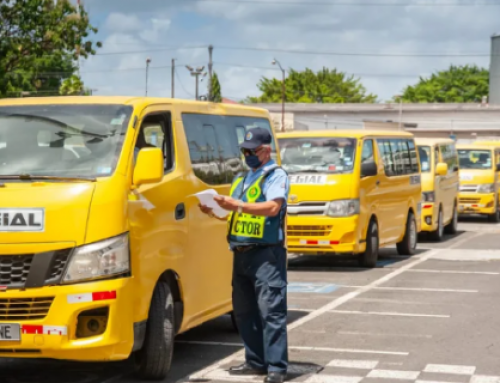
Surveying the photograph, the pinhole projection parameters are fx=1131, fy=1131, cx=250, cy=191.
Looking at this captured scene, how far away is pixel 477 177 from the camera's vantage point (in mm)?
29938

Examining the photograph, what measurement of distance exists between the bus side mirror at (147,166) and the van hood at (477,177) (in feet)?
75.3

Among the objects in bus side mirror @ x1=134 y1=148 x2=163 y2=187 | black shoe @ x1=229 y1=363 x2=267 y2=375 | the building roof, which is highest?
the building roof

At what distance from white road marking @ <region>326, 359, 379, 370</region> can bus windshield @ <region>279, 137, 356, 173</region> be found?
8033 millimetres

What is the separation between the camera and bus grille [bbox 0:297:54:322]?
7.41 m

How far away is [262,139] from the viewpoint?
8.26 metres

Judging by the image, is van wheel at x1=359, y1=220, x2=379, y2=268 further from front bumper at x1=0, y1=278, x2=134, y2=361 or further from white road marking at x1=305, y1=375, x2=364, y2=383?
front bumper at x1=0, y1=278, x2=134, y2=361

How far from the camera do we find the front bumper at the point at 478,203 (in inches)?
1173

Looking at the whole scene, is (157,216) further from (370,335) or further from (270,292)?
(370,335)

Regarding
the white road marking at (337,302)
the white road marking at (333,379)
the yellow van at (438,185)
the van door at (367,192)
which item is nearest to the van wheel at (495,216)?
the yellow van at (438,185)

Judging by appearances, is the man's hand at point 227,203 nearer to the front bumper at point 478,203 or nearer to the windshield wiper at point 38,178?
the windshield wiper at point 38,178

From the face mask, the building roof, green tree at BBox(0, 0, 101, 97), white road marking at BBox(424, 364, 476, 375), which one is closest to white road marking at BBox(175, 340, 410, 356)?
white road marking at BBox(424, 364, 476, 375)

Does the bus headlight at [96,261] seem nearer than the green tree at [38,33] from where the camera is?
Yes

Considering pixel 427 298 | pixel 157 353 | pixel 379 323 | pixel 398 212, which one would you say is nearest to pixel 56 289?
pixel 157 353

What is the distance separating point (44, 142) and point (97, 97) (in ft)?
2.13
